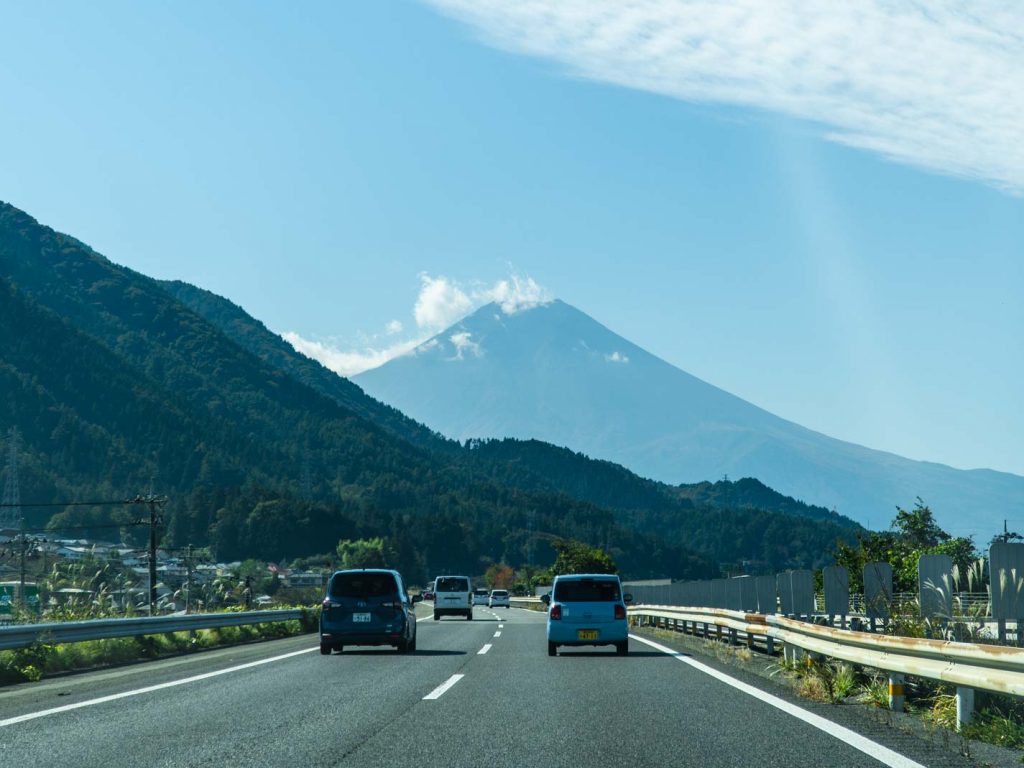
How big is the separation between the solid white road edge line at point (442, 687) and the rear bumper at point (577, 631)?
19.0 feet

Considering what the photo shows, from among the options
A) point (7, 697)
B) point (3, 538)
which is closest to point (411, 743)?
point (7, 697)

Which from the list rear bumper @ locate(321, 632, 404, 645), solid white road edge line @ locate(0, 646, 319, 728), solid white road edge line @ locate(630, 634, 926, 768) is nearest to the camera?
solid white road edge line @ locate(630, 634, 926, 768)

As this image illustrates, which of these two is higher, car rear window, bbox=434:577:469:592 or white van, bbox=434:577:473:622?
car rear window, bbox=434:577:469:592

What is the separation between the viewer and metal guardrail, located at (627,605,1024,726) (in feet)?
29.3

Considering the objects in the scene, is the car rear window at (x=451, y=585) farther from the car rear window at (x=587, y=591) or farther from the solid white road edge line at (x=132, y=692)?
the solid white road edge line at (x=132, y=692)

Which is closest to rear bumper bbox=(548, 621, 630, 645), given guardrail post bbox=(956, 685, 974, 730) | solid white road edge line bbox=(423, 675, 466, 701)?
solid white road edge line bbox=(423, 675, 466, 701)

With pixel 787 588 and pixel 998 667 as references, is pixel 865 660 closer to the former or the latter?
pixel 998 667

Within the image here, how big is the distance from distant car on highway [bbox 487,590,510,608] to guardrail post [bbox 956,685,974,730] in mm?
84593

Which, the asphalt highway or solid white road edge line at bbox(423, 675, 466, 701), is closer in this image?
the asphalt highway

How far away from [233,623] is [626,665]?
1183 cm

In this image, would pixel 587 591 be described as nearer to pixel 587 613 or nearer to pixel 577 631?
pixel 587 613

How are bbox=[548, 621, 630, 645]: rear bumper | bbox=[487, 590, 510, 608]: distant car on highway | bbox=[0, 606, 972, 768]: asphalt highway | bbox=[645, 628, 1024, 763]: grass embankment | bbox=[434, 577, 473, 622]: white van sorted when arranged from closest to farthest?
bbox=[0, 606, 972, 768]: asphalt highway < bbox=[645, 628, 1024, 763]: grass embankment < bbox=[548, 621, 630, 645]: rear bumper < bbox=[434, 577, 473, 622]: white van < bbox=[487, 590, 510, 608]: distant car on highway

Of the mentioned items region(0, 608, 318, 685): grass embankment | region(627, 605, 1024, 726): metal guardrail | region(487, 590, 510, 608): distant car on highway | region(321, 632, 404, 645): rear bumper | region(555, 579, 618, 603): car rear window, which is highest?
region(555, 579, 618, 603): car rear window

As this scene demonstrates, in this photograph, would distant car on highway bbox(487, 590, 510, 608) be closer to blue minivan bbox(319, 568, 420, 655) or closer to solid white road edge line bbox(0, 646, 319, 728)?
blue minivan bbox(319, 568, 420, 655)
